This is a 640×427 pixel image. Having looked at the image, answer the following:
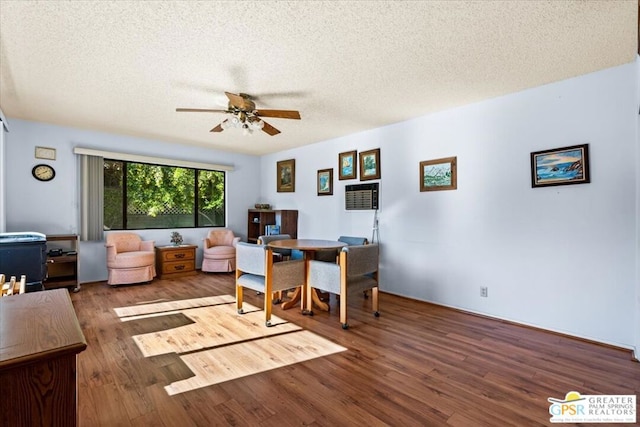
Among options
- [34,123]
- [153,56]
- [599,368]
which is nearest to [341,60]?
[153,56]

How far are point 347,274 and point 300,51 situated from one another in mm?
2111

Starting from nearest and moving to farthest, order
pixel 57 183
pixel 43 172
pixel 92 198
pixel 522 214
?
pixel 522 214, pixel 43 172, pixel 57 183, pixel 92 198

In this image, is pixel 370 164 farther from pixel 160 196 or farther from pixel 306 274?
pixel 160 196

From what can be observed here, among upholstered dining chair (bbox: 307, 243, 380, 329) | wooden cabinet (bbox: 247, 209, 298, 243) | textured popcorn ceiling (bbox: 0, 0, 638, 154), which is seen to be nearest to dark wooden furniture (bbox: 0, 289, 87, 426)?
textured popcorn ceiling (bbox: 0, 0, 638, 154)

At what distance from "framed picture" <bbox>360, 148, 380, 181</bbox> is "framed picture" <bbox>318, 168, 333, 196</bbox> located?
71 cm

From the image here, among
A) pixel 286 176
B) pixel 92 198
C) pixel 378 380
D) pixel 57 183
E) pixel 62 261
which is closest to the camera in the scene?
pixel 378 380

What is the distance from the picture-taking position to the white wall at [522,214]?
270cm

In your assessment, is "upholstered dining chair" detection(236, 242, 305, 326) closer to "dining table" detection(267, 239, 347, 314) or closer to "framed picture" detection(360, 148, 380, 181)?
"dining table" detection(267, 239, 347, 314)

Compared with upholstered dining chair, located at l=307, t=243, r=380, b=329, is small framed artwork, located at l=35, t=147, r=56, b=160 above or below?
above

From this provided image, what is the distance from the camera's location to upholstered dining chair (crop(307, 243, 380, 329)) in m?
3.15

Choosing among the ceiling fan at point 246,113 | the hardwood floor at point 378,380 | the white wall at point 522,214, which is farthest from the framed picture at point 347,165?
the hardwood floor at point 378,380

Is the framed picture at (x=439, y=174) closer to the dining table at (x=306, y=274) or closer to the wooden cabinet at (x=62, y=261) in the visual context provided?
the dining table at (x=306, y=274)

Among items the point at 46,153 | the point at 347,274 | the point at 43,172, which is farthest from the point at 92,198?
the point at 347,274

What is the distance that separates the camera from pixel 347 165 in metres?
5.14
